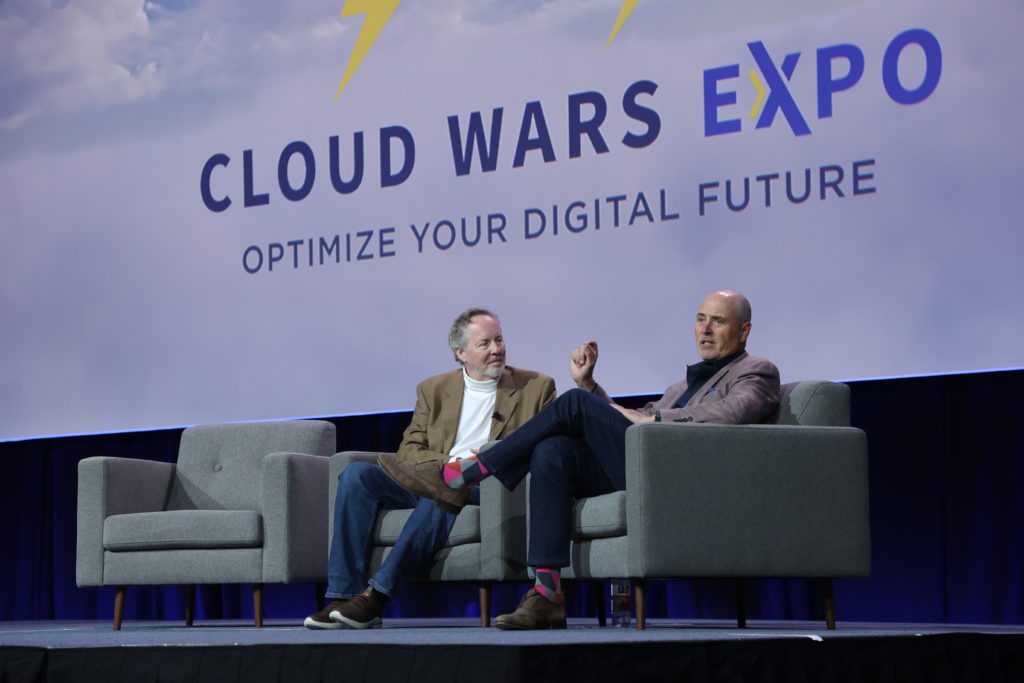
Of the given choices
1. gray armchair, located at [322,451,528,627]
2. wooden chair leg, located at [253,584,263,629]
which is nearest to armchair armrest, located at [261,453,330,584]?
wooden chair leg, located at [253,584,263,629]

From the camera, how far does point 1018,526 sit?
A: 4.58 metres

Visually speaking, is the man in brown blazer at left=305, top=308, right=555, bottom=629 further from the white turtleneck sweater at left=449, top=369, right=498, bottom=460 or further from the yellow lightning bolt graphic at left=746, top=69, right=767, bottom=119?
the yellow lightning bolt graphic at left=746, top=69, right=767, bottom=119

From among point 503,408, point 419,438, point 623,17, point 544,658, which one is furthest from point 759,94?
point 544,658

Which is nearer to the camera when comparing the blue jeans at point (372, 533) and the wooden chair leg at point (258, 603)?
the blue jeans at point (372, 533)

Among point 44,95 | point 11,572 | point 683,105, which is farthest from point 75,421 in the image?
point 683,105

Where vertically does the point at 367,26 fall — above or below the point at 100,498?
above

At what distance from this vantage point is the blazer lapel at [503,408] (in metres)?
4.12

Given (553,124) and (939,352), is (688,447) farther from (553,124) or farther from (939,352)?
(553,124)

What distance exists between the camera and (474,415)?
4.20 meters

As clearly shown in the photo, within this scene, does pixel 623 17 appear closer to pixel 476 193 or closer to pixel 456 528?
pixel 476 193

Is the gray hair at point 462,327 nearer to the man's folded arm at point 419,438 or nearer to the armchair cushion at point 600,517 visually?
the man's folded arm at point 419,438

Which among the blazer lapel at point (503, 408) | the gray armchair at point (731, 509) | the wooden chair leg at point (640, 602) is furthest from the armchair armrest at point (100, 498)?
the wooden chair leg at point (640, 602)

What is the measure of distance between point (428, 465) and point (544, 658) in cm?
131

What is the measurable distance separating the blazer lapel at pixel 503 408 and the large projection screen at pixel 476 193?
2.91 ft
